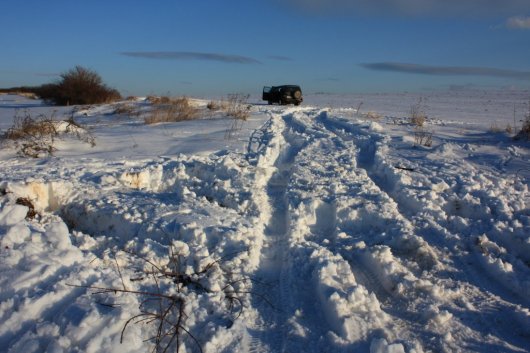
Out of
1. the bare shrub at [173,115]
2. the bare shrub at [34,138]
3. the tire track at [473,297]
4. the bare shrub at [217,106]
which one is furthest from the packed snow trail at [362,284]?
the bare shrub at [217,106]

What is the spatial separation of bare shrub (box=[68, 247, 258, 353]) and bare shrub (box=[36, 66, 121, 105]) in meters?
20.4

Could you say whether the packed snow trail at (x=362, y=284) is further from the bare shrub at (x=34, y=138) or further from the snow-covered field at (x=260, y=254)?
the bare shrub at (x=34, y=138)

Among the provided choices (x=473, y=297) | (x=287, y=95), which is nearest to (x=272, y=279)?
(x=473, y=297)

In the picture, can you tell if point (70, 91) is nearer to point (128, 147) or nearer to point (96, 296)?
point (128, 147)

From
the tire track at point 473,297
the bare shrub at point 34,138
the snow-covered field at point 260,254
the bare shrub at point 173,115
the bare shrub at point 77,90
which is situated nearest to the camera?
the snow-covered field at point 260,254

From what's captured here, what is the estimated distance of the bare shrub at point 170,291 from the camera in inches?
100

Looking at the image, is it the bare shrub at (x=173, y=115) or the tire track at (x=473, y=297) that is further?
the bare shrub at (x=173, y=115)

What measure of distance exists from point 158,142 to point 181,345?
19.8ft

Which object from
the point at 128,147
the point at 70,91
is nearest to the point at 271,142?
the point at 128,147

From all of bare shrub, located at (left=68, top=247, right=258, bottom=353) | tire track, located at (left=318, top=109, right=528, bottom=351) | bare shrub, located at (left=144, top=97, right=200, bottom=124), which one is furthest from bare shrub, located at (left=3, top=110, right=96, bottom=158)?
tire track, located at (left=318, top=109, right=528, bottom=351)

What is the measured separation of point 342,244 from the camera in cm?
395

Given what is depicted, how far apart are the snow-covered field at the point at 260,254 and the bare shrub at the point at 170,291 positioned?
1 centimetres

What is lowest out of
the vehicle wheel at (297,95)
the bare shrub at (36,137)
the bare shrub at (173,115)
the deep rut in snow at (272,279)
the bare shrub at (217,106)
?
the deep rut in snow at (272,279)

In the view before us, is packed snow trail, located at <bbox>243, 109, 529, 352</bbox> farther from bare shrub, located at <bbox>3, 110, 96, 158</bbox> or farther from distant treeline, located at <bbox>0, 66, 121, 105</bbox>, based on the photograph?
distant treeline, located at <bbox>0, 66, 121, 105</bbox>
